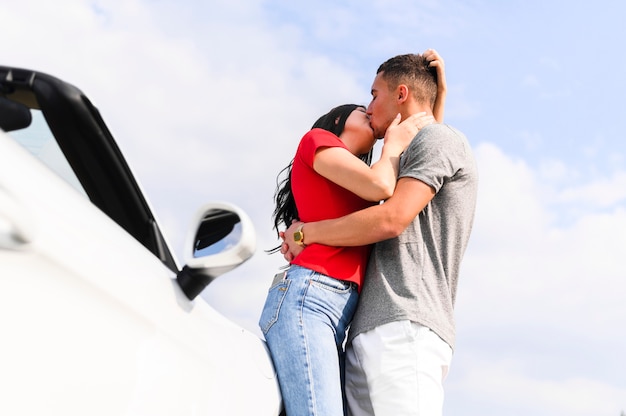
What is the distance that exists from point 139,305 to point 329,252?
1.28 m

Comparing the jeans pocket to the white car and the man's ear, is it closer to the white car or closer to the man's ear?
the white car

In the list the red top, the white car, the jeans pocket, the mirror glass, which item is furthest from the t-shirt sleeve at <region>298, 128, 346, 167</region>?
the mirror glass

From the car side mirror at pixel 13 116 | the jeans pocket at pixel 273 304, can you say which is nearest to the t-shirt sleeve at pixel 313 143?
the jeans pocket at pixel 273 304

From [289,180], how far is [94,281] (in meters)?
2.27

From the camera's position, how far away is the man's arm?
2996mm

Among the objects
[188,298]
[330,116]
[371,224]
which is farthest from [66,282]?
[330,116]

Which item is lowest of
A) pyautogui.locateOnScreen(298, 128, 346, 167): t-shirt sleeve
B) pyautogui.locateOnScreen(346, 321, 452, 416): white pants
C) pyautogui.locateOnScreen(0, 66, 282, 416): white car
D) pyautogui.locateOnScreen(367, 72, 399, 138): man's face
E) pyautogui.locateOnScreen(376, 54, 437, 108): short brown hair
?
pyautogui.locateOnScreen(346, 321, 452, 416): white pants

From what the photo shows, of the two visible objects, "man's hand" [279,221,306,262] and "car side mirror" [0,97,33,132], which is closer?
"car side mirror" [0,97,33,132]

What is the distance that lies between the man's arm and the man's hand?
0.12 meters

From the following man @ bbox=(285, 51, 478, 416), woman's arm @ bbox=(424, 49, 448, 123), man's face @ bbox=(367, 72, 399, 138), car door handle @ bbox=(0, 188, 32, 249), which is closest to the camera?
car door handle @ bbox=(0, 188, 32, 249)

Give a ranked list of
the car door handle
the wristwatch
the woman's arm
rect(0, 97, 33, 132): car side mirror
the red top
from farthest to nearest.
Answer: the woman's arm < the wristwatch < the red top < rect(0, 97, 33, 132): car side mirror < the car door handle

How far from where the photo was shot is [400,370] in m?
2.89

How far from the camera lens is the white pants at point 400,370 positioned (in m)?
2.86

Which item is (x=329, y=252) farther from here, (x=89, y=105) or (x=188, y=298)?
(x=89, y=105)
